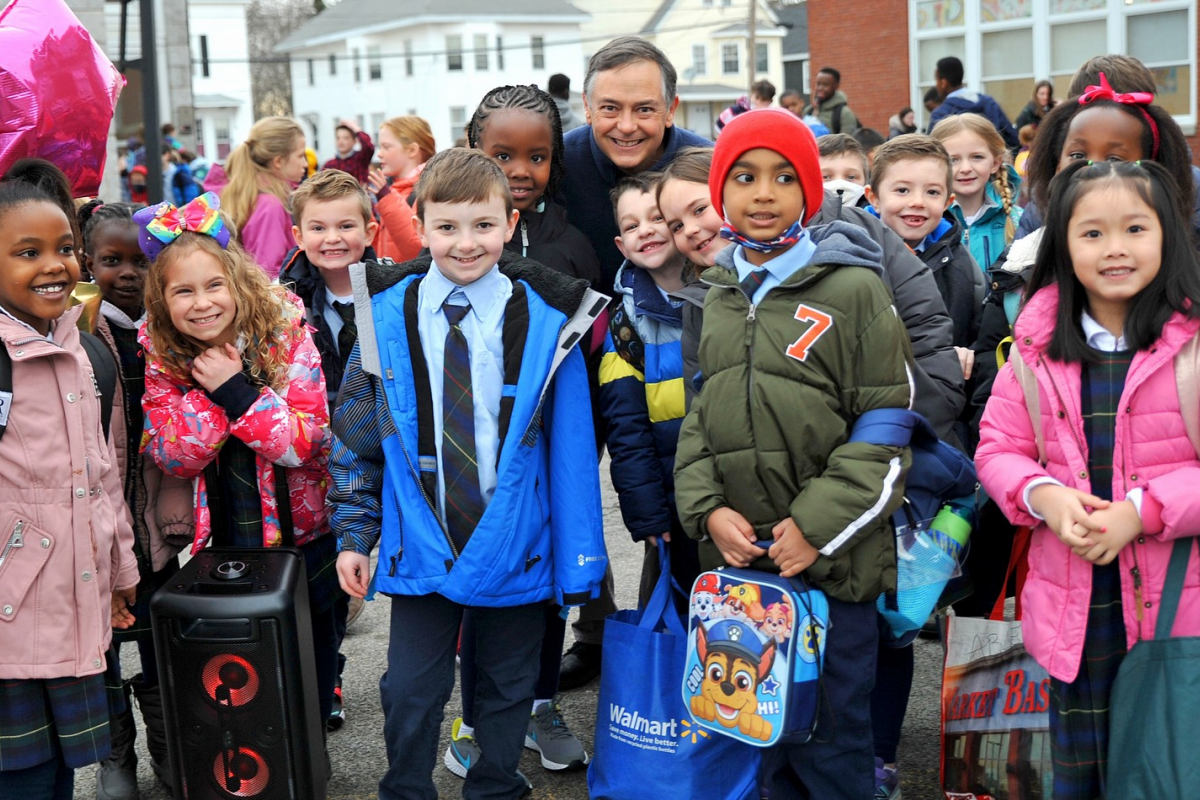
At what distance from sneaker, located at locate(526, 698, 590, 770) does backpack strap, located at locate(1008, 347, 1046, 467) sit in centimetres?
177

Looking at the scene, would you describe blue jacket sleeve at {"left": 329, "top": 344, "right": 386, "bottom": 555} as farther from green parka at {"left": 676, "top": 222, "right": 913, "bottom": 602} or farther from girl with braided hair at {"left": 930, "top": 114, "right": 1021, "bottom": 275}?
girl with braided hair at {"left": 930, "top": 114, "right": 1021, "bottom": 275}

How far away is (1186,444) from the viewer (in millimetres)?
2695

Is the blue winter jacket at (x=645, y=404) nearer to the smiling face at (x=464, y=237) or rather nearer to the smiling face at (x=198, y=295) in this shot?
the smiling face at (x=464, y=237)

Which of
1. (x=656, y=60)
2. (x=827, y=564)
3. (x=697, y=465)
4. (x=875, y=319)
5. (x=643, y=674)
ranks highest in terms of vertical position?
(x=656, y=60)

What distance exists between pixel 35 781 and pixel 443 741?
4.76ft

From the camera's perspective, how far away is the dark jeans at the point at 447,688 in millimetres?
3168

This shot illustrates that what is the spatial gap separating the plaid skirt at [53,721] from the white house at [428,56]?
47605mm

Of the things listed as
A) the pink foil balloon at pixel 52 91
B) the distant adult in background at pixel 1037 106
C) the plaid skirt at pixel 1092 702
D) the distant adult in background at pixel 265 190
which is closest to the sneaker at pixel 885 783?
the plaid skirt at pixel 1092 702

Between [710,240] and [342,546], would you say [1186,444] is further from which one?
[342,546]

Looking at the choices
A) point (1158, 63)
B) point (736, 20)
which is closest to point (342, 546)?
point (1158, 63)

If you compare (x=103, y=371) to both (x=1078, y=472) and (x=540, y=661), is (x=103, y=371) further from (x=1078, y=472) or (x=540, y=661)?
(x=1078, y=472)

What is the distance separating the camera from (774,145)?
9.49 feet

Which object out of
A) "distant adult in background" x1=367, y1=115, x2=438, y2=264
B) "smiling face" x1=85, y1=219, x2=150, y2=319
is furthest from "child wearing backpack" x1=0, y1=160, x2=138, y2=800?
"distant adult in background" x1=367, y1=115, x2=438, y2=264

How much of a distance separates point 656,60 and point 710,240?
0.93 m
